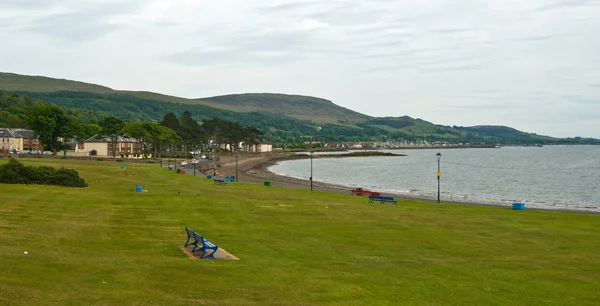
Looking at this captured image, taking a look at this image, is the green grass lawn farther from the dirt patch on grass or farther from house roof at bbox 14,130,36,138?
house roof at bbox 14,130,36,138

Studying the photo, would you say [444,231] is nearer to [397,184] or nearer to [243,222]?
[243,222]

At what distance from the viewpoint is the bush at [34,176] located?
48.2 m

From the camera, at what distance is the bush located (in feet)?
158

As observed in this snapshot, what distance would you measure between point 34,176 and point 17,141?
13617cm

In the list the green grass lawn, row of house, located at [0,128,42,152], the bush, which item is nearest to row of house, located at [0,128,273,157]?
row of house, located at [0,128,42,152]

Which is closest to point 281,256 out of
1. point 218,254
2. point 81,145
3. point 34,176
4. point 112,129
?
point 218,254

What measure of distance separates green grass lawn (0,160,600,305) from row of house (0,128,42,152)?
454 ft

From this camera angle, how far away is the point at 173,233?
2897 cm

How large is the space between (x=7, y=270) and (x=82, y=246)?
19.1ft

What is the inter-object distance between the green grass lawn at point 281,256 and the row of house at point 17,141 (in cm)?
13829

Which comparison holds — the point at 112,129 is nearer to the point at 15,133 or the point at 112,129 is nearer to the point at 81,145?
the point at 81,145

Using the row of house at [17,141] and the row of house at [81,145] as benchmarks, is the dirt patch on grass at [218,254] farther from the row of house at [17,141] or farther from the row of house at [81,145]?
the row of house at [17,141]

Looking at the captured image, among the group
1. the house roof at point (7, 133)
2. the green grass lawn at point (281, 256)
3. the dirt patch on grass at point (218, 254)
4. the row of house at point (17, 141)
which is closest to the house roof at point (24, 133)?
the row of house at point (17, 141)

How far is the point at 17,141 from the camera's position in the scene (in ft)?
568
